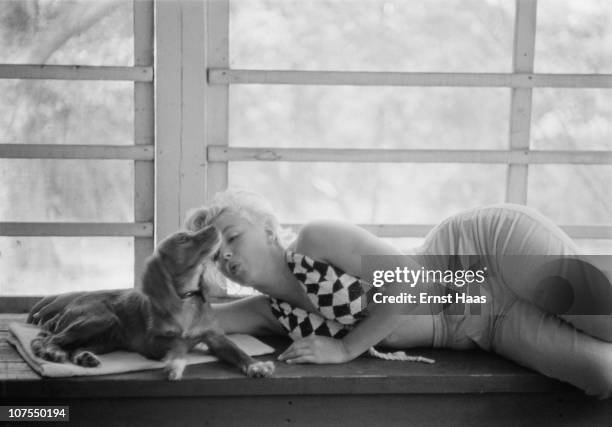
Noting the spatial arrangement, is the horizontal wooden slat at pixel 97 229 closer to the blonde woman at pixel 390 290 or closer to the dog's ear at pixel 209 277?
the blonde woman at pixel 390 290

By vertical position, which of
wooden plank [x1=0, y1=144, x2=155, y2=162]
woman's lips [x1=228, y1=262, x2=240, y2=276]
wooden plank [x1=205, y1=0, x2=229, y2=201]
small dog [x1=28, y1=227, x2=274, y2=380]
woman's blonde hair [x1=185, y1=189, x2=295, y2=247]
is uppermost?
wooden plank [x1=205, y1=0, x2=229, y2=201]

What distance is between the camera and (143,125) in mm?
2781

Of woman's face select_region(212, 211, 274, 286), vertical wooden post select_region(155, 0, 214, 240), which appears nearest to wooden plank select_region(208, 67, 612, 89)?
vertical wooden post select_region(155, 0, 214, 240)

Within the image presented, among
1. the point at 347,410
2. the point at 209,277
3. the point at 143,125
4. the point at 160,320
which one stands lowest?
the point at 347,410

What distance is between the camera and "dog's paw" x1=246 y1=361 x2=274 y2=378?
1828mm

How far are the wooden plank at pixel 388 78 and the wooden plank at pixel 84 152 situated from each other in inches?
15.3

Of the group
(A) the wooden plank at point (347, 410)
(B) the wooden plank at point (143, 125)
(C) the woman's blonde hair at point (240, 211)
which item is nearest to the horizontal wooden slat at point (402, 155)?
(B) the wooden plank at point (143, 125)

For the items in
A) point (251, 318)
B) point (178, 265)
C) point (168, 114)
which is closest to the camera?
point (178, 265)

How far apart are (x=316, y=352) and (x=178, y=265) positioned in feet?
1.51

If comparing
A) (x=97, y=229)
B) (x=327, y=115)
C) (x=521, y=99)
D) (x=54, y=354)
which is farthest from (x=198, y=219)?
(x=521, y=99)

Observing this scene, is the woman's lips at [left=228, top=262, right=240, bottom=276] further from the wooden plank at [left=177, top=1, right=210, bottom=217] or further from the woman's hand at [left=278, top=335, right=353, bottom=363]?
the wooden plank at [left=177, top=1, right=210, bottom=217]

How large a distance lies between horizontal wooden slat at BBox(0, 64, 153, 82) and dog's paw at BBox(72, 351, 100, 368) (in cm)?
125

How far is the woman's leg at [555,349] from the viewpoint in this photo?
181 cm

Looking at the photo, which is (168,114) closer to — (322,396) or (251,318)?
(251,318)
